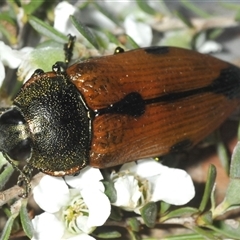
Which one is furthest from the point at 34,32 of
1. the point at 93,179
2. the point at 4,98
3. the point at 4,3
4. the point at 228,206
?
the point at 228,206

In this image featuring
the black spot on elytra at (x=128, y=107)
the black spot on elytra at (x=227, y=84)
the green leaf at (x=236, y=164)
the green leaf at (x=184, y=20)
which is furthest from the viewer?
the green leaf at (x=184, y=20)

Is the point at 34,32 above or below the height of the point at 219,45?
above

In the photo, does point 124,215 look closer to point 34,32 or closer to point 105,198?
point 105,198

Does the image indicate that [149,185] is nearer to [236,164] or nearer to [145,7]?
[236,164]

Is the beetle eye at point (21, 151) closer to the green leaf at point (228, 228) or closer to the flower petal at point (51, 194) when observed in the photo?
the flower petal at point (51, 194)

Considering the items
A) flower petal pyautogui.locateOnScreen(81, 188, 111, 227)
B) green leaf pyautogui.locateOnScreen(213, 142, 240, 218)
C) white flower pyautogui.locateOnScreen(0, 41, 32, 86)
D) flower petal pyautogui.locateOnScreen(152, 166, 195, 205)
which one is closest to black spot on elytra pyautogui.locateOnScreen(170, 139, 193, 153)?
flower petal pyautogui.locateOnScreen(152, 166, 195, 205)

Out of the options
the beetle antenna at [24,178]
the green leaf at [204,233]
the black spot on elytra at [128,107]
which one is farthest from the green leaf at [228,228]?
the beetle antenna at [24,178]
